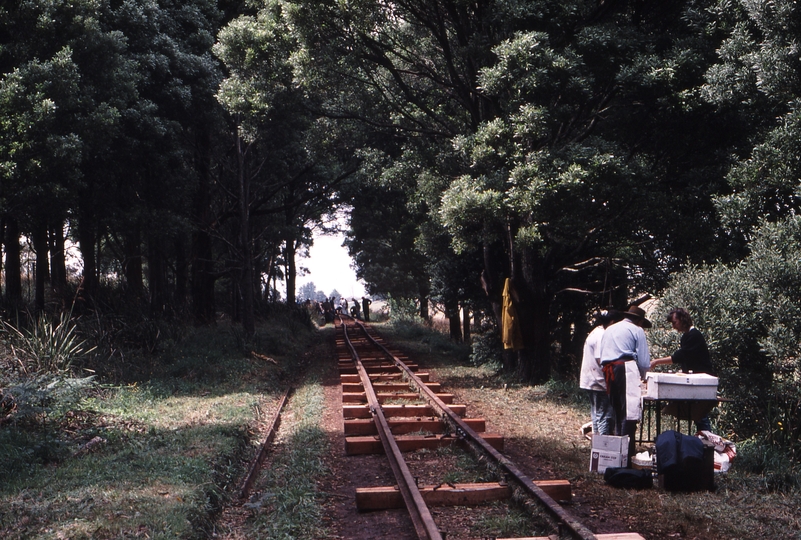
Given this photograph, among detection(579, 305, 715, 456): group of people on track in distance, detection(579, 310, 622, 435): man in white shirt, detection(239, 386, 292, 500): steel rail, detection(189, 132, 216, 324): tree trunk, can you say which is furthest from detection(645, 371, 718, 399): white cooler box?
detection(189, 132, 216, 324): tree trunk

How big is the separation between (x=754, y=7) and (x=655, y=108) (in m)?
2.84

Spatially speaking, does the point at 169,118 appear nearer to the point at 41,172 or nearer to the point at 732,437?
the point at 41,172

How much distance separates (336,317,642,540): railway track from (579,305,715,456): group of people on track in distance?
48.5 inches

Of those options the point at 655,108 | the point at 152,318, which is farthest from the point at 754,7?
the point at 152,318

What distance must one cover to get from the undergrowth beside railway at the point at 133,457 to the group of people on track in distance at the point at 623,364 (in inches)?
159

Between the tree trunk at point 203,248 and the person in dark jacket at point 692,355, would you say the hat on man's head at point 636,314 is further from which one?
the tree trunk at point 203,248

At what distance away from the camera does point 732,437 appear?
8820 mm

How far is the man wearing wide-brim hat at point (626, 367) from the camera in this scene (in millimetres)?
7094

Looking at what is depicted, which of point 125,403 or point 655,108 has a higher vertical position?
point 655,108

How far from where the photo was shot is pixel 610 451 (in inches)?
281

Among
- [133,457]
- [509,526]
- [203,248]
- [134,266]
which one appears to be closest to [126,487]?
[133,457]

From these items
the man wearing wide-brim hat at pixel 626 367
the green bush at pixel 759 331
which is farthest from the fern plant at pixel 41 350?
the green bush at pixel 759 331

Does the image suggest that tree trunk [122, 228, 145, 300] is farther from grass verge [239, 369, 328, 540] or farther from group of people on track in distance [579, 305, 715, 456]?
group of people on track in distance [579, 305, 715, 456]

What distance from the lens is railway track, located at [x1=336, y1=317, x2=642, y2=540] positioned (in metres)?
5.55
